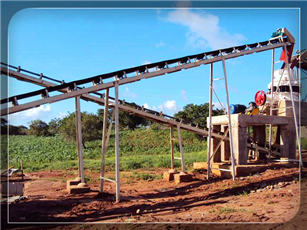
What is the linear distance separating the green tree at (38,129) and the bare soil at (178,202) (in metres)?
54.5

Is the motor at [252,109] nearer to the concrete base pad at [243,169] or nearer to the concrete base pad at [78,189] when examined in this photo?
the concrete base pad at [243,169]

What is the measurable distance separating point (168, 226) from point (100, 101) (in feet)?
27.6

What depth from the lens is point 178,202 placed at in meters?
11.0

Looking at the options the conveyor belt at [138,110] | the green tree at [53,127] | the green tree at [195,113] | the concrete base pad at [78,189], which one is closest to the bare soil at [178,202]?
the concrete base pad at [78,189]

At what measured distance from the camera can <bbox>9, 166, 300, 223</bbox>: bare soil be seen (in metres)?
8.65

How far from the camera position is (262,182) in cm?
1330

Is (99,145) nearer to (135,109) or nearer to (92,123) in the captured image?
(92,123)

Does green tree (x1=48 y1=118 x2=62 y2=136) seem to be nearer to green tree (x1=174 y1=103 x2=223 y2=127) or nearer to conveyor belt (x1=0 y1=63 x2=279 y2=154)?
green tree (x1=174 y1=103 x2=223 y2=127)

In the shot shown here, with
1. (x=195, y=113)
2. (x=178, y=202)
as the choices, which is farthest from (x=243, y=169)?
(x=195, y=113)

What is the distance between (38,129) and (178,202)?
63.4 meters

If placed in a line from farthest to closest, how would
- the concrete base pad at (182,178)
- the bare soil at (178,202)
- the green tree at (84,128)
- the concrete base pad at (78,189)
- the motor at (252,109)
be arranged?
the green tree at (84,128)
the motor at (252,109)
the concrete base pad at (182,178)
the concrete base pad at (78,189)
the bare soil at (178,202)

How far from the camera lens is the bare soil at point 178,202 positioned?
865 centimetres

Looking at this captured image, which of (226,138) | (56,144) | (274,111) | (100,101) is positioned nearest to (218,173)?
(226,138)

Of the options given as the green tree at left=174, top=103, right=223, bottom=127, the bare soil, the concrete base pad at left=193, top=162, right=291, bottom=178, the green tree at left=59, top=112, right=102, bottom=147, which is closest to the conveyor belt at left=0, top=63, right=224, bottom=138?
the concrete base pad at left=193, top=162, right=291, bottom=178
